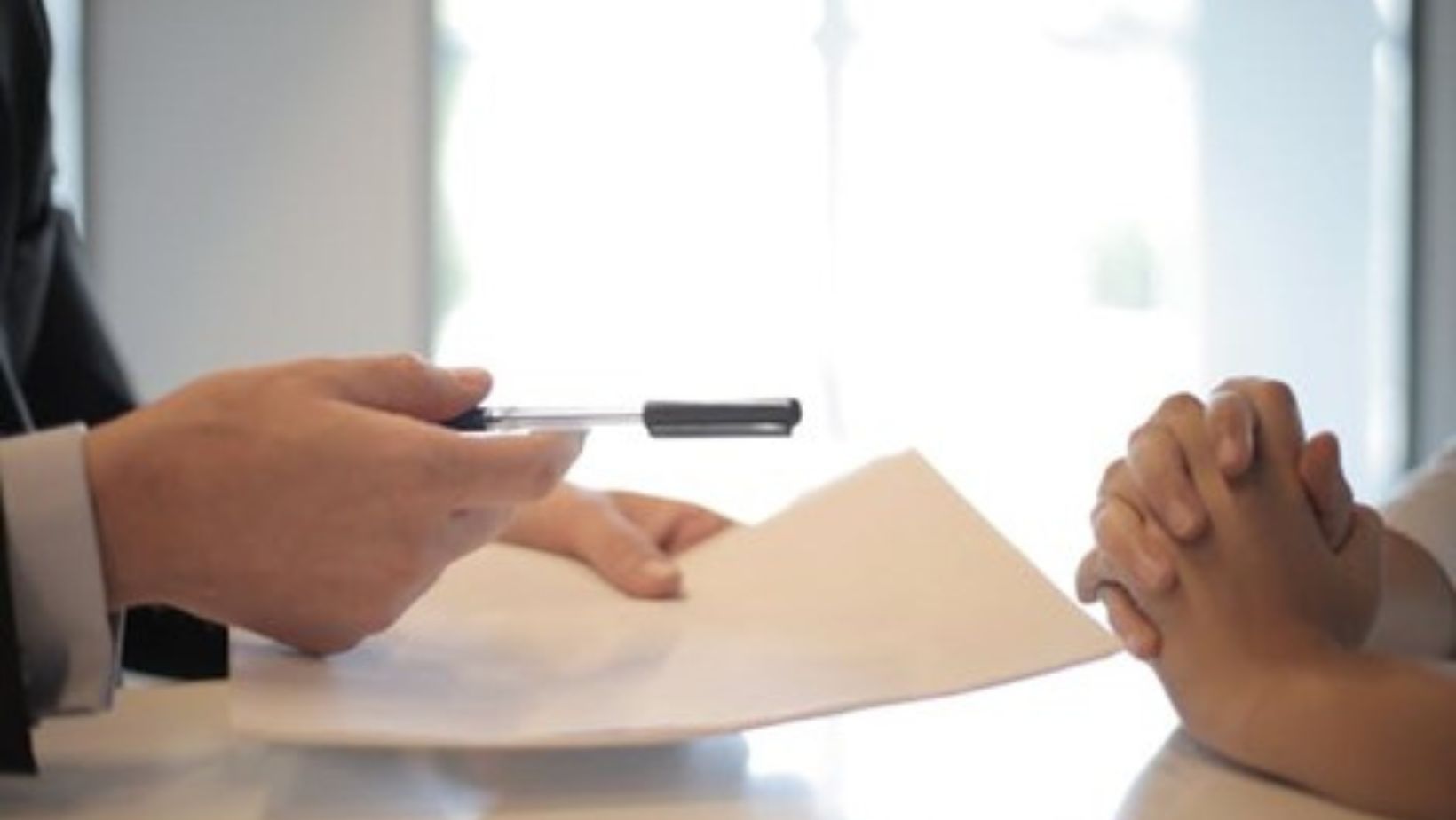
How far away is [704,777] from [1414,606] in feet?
1.32

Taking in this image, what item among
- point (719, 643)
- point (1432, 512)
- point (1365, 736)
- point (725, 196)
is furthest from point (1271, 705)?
point (725, 196)

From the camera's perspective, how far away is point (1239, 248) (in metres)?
2.66

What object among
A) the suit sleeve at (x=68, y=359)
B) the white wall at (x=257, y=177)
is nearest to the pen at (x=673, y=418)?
the suit sleeve at (x=68, y=359)

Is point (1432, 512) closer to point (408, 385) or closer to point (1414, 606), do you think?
point (1414, 606)

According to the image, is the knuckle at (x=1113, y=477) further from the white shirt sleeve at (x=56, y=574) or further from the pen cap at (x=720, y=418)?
the white shirt sleeve at (x=56, y=574)

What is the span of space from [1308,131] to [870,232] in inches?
37.6

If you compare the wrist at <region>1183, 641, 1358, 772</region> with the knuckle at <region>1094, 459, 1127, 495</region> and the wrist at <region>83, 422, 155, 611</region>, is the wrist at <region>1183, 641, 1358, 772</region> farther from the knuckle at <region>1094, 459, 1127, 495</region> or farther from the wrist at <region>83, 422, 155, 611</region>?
the wrist at <region>83, 422, 155, 611</region>

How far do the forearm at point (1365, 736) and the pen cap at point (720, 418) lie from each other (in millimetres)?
186

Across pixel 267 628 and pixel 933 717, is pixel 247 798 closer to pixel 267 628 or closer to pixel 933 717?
pixel 267 628

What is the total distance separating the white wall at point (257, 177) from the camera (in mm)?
2316

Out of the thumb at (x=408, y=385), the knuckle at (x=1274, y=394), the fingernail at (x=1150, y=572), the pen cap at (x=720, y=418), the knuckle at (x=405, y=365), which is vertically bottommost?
the fingernail at (x=1150, y=572)

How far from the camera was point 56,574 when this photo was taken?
1.33 ft

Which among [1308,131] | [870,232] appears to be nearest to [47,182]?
[870,232]

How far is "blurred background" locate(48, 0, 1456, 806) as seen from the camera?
2.34 metres
